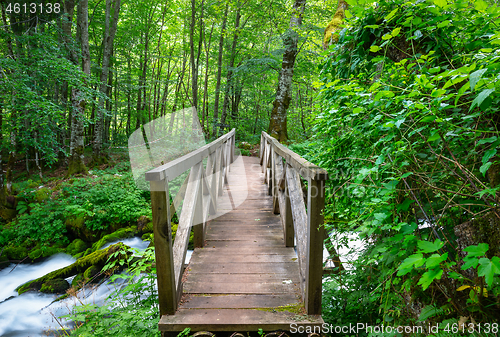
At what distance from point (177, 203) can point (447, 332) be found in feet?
25.6

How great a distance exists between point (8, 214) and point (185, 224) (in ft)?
27.1

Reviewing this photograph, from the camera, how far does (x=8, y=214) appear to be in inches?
305

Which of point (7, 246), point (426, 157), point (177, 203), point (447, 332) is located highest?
point (426, 157)

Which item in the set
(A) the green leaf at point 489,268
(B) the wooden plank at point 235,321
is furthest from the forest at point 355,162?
(B) the wooden plank at point 235,321

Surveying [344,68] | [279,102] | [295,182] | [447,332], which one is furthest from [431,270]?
[279,102]

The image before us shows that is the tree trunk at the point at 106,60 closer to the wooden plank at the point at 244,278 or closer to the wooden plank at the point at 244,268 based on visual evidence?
the wooden plank at the point at 244,268

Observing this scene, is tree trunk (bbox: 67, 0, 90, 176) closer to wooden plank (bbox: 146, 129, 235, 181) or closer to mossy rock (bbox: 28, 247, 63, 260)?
mossy rock (bbox: 28, 247, 63, 260)

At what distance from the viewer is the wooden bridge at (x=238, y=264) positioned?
2.17 metres

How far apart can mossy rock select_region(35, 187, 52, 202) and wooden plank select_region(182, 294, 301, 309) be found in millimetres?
8100

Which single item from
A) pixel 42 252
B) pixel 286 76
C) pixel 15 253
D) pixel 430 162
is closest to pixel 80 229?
pixel 42 252

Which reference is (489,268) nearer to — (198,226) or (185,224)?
(185,224)

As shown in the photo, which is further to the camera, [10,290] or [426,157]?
[10,290]

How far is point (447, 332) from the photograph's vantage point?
4.54ft

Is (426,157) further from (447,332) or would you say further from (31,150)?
(31,150)
